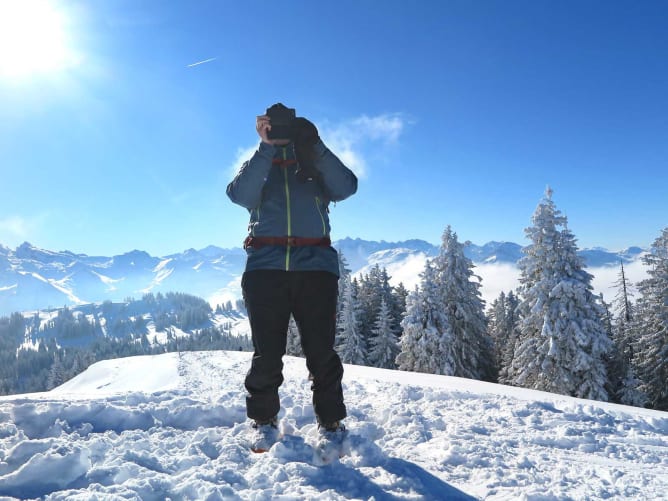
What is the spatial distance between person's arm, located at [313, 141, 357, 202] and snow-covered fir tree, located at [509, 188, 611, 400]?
19.0 metres

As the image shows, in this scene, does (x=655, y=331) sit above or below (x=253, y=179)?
below

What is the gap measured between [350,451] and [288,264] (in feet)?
4.99

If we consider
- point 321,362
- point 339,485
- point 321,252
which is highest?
point 321,252

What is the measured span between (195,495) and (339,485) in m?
0.87

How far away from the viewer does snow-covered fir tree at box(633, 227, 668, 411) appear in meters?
20.4

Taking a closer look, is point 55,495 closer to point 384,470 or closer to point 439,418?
point 384,470

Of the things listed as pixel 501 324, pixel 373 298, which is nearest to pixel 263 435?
pixel 373 298

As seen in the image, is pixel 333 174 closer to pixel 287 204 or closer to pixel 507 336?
pixel 287 204

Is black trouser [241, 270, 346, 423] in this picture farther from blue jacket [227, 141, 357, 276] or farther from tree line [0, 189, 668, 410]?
tree line [0, 189, 668, 410]

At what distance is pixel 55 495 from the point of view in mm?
2158

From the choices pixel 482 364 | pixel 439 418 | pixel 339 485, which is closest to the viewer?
pixel 339 485

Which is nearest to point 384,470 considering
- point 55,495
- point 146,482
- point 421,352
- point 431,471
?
point 431,471

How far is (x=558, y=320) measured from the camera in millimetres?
19281

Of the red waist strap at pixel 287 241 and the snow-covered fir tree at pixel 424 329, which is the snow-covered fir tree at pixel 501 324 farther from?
the red waist strap at pixel 287 241
